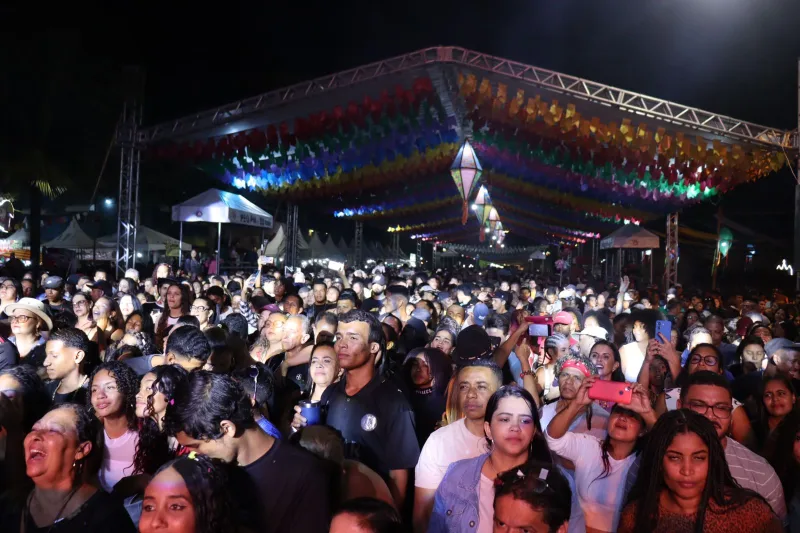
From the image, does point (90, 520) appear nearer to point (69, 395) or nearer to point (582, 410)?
point (69, 395)

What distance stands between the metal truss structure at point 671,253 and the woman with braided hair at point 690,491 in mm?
16172

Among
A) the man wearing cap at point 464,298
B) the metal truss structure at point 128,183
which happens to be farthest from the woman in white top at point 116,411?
the metal truss structure at point 128,183

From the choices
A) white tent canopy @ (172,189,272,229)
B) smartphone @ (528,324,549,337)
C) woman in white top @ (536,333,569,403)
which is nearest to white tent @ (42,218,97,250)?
white tent canopy @ (172,189,272,229)

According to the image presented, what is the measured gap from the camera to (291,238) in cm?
1869

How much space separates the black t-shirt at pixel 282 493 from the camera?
2553 mm

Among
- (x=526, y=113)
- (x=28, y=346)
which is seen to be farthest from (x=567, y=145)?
(x=28, y=346)

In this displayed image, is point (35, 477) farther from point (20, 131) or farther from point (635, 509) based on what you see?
point (20, 131)

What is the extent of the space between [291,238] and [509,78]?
8705mm

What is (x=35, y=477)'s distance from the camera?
9.03ft

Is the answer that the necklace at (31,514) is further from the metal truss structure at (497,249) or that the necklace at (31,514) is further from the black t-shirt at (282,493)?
the metal truss structure at (497,249)

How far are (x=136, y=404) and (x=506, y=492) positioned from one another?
88.4 inches

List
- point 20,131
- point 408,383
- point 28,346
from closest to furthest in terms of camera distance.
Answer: point 408,383
point 28,346
point 20,131

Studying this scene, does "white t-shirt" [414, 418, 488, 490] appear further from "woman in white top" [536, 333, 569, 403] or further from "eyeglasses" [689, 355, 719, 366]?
"eyeglasses" [689, 355, 719, 366]

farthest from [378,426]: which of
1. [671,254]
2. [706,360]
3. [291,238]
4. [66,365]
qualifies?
[671,254]
